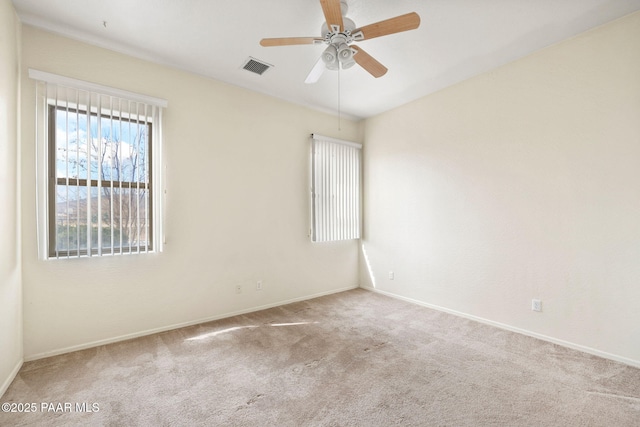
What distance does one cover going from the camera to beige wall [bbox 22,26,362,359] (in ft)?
8.29

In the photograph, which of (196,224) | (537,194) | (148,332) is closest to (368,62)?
(537,194)

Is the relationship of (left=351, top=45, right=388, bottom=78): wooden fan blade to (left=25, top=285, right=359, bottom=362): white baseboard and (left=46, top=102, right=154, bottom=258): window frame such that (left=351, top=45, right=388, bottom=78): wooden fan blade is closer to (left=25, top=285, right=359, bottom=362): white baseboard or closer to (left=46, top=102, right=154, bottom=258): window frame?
(left=46, top=102, right=154, bottom=258): window frame

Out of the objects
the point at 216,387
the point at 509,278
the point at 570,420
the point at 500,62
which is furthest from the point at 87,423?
the point at 500,62

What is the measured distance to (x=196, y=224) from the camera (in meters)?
3.30

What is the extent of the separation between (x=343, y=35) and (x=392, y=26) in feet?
1.26

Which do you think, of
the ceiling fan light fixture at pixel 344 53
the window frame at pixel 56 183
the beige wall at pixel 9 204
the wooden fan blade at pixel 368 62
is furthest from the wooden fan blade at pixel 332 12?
the beige wall at pixel 9 204

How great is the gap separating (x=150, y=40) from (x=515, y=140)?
3887 millimetres

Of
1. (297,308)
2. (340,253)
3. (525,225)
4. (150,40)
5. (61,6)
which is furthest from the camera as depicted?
(340,253)

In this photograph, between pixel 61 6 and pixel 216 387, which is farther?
pixel 61 6

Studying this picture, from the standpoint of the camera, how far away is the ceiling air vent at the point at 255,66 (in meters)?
3.06

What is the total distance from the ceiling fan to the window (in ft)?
5.55

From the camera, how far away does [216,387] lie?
2.10m

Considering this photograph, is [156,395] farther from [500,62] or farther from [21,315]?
[500,62]

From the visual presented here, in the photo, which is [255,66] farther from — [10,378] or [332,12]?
[10,378]
